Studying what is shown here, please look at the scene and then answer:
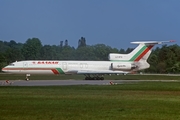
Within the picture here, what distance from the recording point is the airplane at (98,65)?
5519 cm

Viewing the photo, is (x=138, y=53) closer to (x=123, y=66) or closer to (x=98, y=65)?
(x=123, y=66)

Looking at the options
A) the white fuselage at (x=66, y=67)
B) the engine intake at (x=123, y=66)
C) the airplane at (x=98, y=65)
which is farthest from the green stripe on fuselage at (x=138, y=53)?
the engine intake at (x=123, y=66)

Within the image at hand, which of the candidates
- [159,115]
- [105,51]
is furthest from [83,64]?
[105,51]

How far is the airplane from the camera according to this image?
55.2m

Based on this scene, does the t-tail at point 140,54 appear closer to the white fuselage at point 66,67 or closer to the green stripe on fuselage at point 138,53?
the green stripe on fuselage at point 138,53

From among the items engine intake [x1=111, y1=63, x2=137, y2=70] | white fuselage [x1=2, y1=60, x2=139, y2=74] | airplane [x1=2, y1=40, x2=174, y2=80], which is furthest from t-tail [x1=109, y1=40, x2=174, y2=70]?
white fuselage [x1=2, y1=60, x2=139, y2=74]

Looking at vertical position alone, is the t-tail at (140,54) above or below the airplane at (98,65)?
above

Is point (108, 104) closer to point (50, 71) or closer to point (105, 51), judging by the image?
point (50, 71)

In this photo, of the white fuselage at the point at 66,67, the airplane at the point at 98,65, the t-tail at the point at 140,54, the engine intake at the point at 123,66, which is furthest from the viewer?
the t-tail at the point at 140,54

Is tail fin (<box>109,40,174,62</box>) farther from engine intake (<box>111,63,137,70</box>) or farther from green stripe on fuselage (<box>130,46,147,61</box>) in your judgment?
engine intake (<box>111,63,137,70</box>)

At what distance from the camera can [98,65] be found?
5825 cm

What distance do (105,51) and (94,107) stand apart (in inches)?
3519

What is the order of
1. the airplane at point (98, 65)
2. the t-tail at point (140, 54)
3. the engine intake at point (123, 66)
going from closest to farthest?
the airplane at point (98, 65), the engine intake at point (123, 66), the t-tail at point (140, 54)

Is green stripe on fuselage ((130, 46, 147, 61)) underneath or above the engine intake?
above
